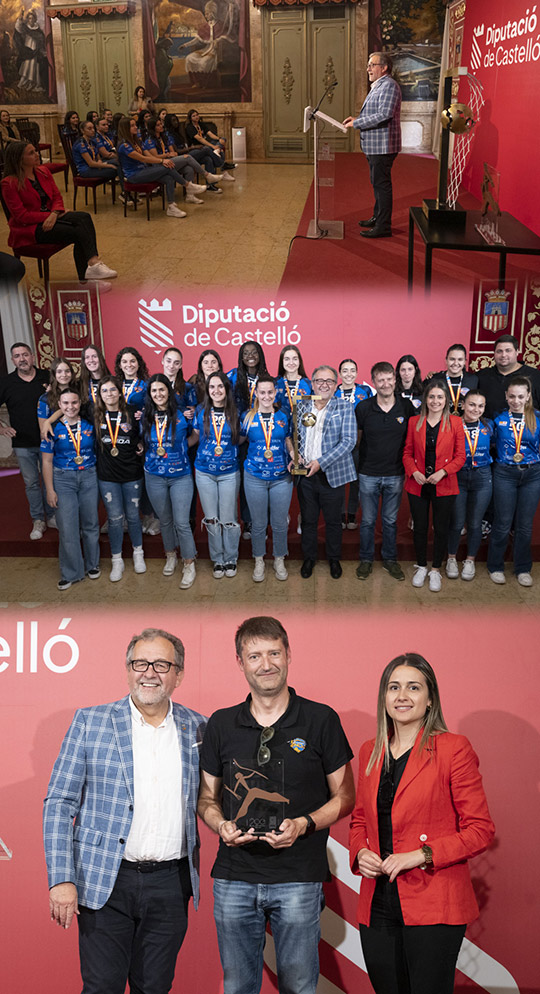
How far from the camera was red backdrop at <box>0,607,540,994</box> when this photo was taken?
350 centimetres

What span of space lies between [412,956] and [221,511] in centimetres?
342

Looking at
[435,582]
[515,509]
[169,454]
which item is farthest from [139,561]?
[515,509]

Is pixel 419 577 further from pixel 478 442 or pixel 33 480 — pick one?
pixel 33 480

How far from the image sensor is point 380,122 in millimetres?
8148

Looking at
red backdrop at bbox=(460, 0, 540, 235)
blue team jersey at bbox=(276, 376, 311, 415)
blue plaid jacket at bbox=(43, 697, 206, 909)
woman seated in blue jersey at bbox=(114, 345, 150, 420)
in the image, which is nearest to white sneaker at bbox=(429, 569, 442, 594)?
blue team jersey at bbox=(276, 376, 311, 415)

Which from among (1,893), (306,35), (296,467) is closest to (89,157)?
(306,35)

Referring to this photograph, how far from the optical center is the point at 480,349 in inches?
285

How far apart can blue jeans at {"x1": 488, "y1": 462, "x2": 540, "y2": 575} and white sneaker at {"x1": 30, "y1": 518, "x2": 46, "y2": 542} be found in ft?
10.4

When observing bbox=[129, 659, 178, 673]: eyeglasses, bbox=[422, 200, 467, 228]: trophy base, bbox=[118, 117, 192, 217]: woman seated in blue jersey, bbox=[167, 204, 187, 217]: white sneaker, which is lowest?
bbox=[129, 659, 178, 673]: eyeglasses

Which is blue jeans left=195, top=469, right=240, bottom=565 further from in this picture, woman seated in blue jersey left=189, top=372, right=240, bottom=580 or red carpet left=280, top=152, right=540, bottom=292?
red carpet left=280, top=152, right=540, bottom=292

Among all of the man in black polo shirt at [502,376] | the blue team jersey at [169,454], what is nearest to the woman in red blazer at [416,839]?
the blue team jersey at [169,454]

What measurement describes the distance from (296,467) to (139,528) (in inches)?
46.9

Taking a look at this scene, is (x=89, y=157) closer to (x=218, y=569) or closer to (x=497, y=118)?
(x=497, y=118)

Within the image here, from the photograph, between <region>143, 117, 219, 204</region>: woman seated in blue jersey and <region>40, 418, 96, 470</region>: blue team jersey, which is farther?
<region>143, 117, 219, 204</region>: woman seated in blue jersey
